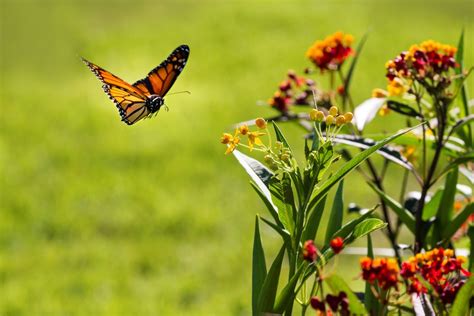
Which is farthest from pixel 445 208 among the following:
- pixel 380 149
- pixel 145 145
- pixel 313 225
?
pixel 145 145

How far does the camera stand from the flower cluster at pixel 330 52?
1649 mm

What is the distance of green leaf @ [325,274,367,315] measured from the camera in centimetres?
99

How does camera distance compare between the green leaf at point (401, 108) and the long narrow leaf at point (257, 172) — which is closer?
the long narrow leaf at point (257, 172)

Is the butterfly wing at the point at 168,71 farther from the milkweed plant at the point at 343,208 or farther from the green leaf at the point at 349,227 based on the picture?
the green leaf at the point at 349,227

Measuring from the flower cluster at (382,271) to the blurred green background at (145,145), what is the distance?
2385 millimetres

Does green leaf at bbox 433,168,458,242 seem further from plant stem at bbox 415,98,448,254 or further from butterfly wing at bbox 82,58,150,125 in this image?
butterfly wing at bbox 82,58,150,125

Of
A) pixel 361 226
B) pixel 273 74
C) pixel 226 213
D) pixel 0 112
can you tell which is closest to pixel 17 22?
pixel 0 112

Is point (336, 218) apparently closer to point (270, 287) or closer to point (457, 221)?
point (270, 287)

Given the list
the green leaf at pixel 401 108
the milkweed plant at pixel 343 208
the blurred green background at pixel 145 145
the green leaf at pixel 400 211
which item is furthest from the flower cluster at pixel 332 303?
the blurred green background at pixel 145 145

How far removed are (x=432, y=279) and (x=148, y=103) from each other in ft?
1.96

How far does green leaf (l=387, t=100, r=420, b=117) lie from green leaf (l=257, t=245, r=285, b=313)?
0.48 metres

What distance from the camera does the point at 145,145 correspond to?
498 cm

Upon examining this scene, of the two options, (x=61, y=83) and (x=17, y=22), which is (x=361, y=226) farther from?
(x=17, y=22)

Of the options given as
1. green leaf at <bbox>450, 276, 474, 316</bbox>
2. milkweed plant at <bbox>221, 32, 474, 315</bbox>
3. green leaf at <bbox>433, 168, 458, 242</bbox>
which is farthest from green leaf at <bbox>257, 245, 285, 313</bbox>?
green leaf at <bbox>433, 168, 458, 242</bbox>
